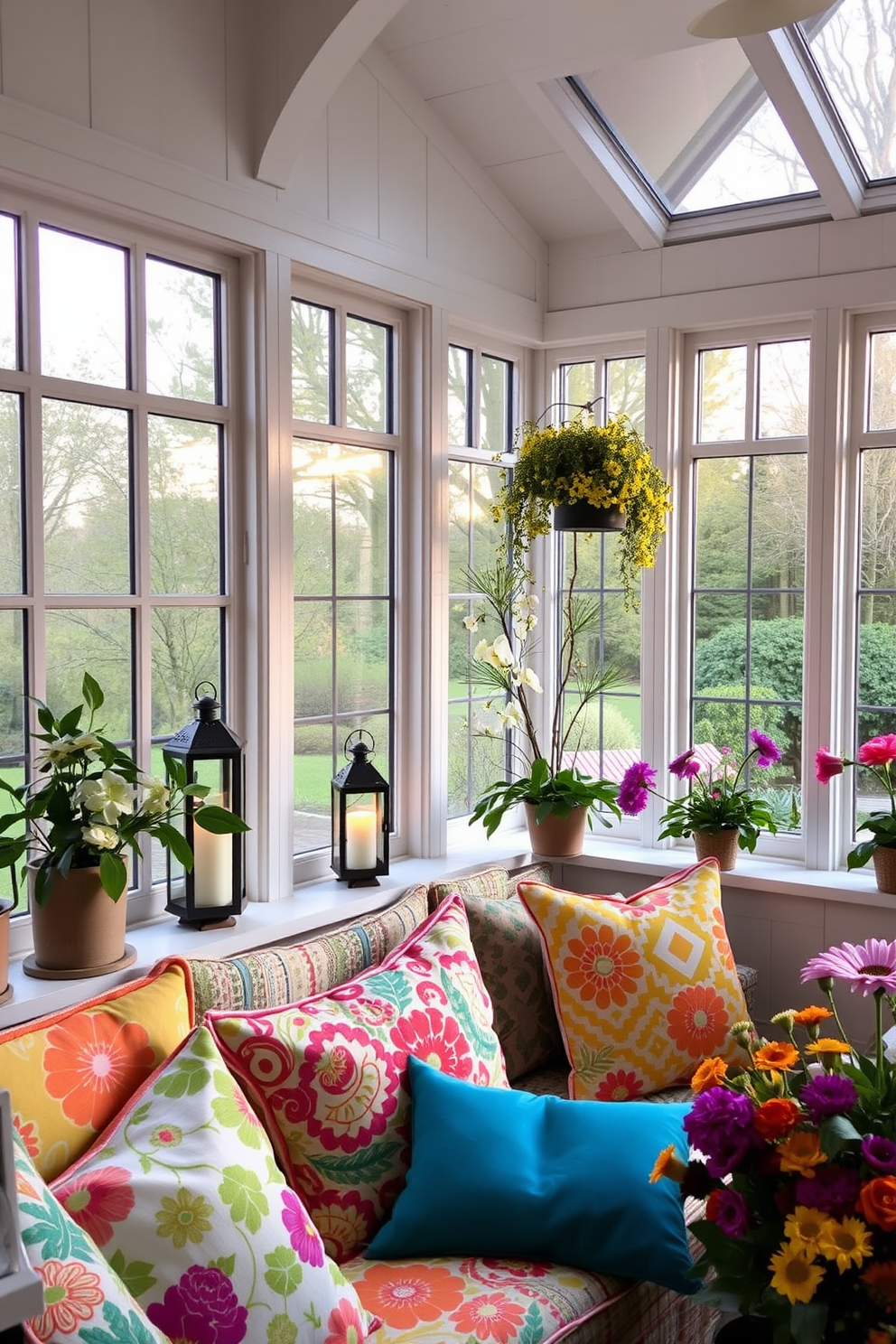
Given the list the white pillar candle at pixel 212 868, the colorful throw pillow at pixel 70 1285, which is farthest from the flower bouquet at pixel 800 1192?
the white pillar candle at pixel 212 868

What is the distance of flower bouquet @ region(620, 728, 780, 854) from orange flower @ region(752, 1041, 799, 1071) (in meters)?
1.82

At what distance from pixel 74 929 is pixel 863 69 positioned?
2.76 metres

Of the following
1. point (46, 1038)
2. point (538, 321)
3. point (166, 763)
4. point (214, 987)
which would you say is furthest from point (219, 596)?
point (538, 321)

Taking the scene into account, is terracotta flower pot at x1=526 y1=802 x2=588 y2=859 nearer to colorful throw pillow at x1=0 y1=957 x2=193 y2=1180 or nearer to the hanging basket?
the hanging basket

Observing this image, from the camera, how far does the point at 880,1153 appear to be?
1378 millimetres

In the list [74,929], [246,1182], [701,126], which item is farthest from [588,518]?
[246,1182]

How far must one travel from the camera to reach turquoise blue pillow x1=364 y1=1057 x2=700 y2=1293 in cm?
204

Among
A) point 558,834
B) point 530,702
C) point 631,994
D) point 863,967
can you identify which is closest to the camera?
point 863,967

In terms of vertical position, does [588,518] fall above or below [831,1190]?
above

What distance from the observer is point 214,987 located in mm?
2234

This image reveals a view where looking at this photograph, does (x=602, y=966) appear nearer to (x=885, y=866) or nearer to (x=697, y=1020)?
(x=697, y=1020)

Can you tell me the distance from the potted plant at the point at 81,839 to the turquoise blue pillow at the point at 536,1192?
2.17ft

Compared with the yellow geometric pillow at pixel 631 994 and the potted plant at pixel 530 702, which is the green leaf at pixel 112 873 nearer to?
the yellow geometric pillow at pixel 631 994

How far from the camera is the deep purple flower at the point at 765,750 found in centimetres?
332
